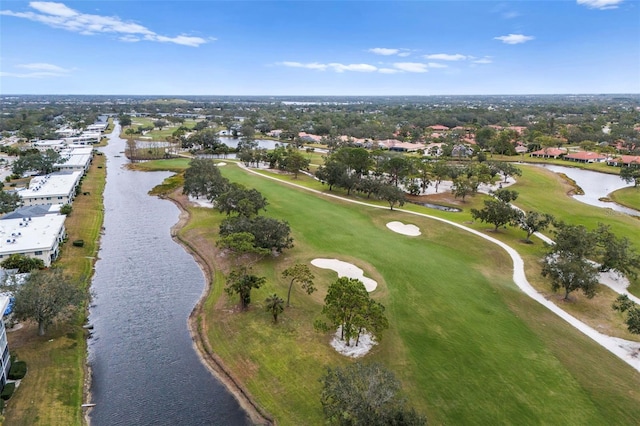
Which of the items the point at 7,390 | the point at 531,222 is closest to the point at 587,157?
the point at 531,222

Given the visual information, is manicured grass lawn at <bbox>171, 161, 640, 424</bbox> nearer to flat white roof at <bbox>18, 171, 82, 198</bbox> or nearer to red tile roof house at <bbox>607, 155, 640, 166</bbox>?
flat white roof at <bbox>18, 171, 82, 198</bbox>

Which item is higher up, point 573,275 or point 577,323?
point 573,275

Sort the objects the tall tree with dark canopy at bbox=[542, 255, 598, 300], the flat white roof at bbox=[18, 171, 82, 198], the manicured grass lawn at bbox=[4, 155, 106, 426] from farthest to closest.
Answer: the flat white roof at bbox=[18, 171, 82, 198] → the tall tree with dark canopy at bbox=[542, 255, 598, 300] → the manicured grass lawn at bbox=[4, 155, 106, 426]

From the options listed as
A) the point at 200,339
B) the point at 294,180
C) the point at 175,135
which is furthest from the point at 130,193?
the point at 175,135

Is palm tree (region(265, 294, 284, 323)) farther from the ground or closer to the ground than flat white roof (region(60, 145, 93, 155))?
closer to the ground

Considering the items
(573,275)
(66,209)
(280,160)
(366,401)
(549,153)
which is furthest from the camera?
(549,153)

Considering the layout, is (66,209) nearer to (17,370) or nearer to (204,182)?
(204,182)

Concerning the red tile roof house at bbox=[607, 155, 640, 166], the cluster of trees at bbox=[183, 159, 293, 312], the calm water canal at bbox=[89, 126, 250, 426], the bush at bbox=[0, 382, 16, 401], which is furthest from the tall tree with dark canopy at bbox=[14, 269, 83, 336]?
the red tile roof house at bbox=[607, 155, 640, 166]
